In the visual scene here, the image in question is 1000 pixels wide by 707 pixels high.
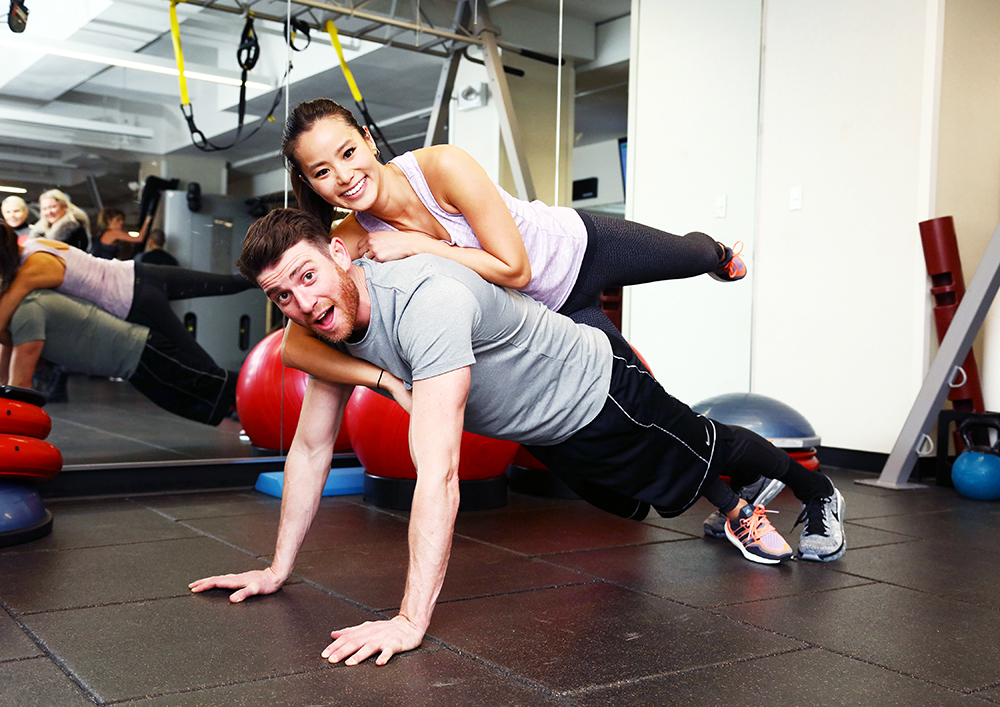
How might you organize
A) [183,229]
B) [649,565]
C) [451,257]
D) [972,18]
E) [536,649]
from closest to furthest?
[536,649] < [451,257] < [649,565] < [183,229] < [972,18]

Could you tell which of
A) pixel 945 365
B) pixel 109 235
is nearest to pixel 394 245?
pixel 109 235

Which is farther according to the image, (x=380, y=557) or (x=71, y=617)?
(x=380, y=557)

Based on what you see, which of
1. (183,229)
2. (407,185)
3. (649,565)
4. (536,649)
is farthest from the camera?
(183,229)

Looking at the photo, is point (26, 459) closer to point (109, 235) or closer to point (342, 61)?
point (109, 235)

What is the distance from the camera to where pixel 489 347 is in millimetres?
1866

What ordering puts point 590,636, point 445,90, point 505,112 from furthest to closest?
point 505,112, point 445,90, point 590,636

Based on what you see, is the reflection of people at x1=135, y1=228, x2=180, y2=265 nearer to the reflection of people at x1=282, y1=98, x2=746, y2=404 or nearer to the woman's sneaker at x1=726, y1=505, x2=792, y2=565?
the reflection of people at x1=282, y1=98, x2=746, y2=404

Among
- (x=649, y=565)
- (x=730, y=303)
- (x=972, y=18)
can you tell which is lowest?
(x=649, y=565)

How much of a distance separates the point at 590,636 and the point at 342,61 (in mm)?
2738

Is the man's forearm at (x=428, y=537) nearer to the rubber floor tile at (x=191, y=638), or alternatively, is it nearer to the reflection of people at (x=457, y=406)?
the reflection of people at (x=457, y=406)

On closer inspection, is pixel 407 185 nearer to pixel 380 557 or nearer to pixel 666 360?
pixel 380 557

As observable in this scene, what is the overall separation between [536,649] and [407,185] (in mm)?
1064

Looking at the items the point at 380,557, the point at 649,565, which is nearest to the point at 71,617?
the point at 380,557

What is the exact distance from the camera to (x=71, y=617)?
1.90m
